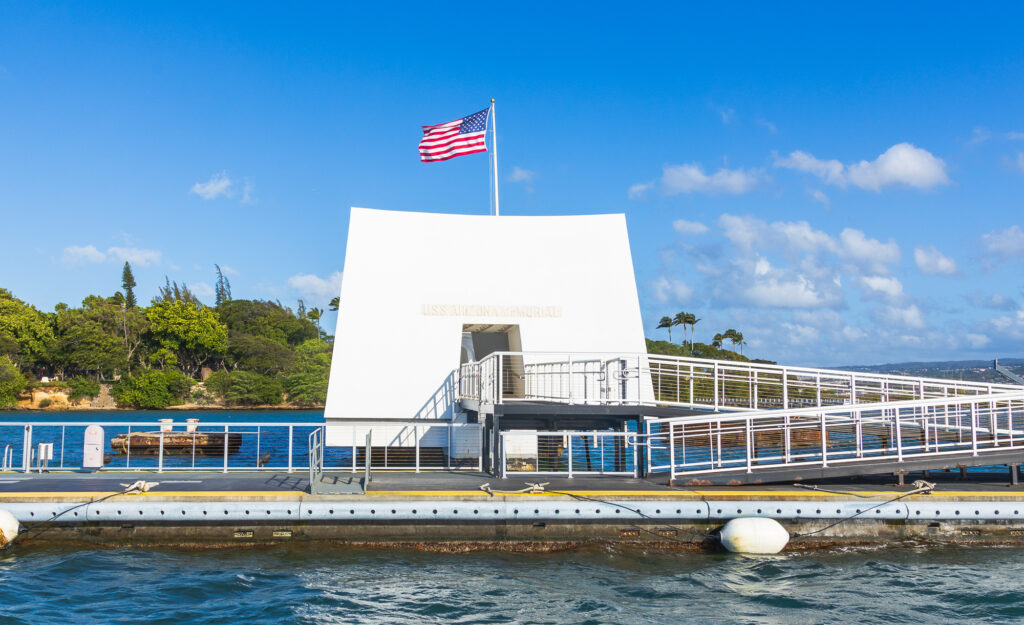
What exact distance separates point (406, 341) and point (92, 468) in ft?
30.2

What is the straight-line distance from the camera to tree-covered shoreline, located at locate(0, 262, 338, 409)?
86.3 metres

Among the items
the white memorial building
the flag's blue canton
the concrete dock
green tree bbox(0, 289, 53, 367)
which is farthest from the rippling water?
green tree bbox(0, 289, 53, 367)

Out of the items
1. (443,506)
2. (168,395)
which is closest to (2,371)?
(168,395)

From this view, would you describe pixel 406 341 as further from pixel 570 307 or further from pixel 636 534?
pixel 636 534

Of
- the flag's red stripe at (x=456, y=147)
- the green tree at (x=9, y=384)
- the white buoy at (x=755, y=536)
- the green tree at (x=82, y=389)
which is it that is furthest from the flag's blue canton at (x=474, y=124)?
the green tree at (x=9, y=384)

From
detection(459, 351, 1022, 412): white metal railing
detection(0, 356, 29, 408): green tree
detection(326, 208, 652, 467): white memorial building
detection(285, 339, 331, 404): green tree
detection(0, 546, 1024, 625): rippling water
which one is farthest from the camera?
detection(285, 339, 331, 404): green tree

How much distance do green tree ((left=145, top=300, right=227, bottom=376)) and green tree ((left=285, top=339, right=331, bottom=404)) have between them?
36.4 feet

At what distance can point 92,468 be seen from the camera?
18.4m

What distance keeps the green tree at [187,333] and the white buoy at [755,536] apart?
3643 inches

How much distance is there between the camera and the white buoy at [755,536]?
13.5 m

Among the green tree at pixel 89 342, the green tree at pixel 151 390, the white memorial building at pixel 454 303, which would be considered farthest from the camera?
the green tree at pixel 89 342

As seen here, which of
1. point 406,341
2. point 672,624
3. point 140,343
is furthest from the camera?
point 140,343

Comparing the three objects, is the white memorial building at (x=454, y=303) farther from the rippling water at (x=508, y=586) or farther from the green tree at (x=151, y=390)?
Answer: the green tree at (x=151, y=390)

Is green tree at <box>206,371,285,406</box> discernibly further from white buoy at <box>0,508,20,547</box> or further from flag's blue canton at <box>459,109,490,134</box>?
white buoy at <box>0,508,20,547</box>
